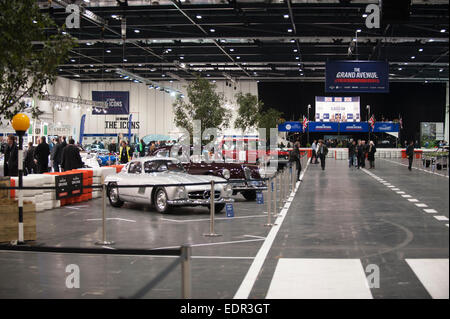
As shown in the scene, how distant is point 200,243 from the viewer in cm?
973

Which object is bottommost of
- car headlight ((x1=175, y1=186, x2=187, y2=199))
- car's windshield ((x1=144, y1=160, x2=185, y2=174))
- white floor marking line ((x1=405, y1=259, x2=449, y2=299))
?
car headlight ((x1=175, y1=186, x2=187, y2=199))

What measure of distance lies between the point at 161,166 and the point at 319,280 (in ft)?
29.2

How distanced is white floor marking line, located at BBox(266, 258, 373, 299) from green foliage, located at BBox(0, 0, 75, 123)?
559cm

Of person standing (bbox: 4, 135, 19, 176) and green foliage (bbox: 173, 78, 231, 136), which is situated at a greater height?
green foliage (bbox: 173, 78, 231, 136)

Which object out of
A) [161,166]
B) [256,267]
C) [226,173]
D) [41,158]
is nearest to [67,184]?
[161,166]

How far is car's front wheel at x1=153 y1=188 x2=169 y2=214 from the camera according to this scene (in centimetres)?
1372

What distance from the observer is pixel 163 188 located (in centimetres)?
1388

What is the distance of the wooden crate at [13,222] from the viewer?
32.1 feet

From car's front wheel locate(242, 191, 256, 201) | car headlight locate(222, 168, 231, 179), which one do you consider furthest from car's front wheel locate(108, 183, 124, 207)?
car's front wheel locate(242, 191, 256, 201)

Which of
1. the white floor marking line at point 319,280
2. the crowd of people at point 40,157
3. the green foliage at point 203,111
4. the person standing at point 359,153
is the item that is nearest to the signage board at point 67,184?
the crowd of people at point 40,157

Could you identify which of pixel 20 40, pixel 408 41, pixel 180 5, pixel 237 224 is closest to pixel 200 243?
pixel 237 224

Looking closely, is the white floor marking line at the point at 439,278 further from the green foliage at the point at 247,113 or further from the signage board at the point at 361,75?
the green foliage at the point at 247,113

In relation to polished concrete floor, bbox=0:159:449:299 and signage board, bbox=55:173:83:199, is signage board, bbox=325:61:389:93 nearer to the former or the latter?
polished concrete floor, bbox=0:159:449:299
